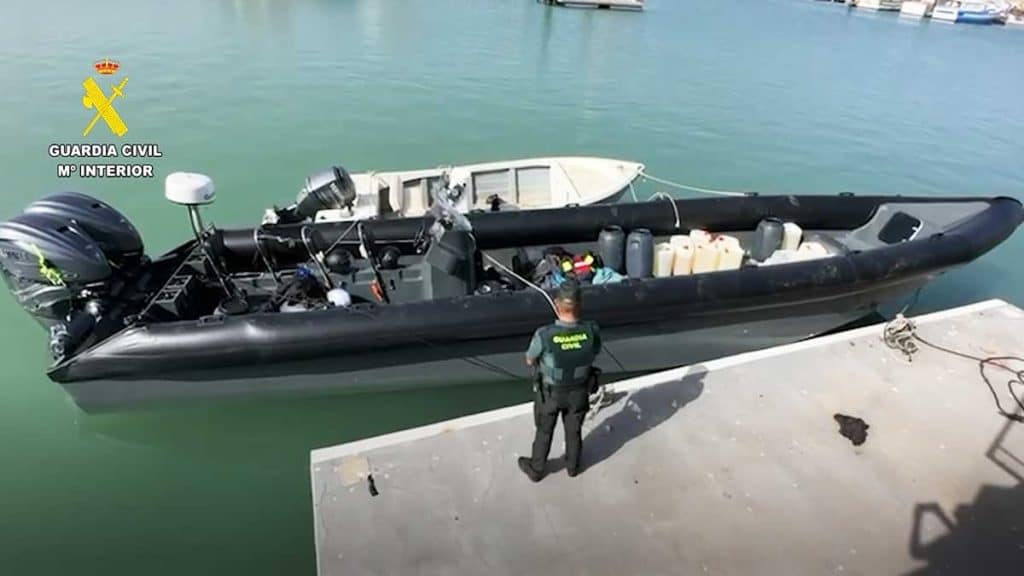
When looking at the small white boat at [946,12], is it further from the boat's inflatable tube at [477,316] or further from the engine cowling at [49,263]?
the engine cowling at [49,263]

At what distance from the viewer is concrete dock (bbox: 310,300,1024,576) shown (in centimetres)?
294

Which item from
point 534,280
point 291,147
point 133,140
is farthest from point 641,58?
point 534,280

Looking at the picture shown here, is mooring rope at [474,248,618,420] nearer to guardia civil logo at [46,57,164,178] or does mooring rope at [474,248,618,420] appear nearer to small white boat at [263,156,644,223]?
small white boat at [263,156,644,223]

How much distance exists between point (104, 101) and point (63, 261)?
10.5 meters

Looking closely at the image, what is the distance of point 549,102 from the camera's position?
14750 millimetres

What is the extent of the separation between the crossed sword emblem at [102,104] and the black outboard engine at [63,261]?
8.02 m

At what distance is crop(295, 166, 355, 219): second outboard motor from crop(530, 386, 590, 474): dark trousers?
11.7 ft

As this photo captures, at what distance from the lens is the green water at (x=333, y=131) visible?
12.9 ft

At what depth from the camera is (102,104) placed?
12078mm

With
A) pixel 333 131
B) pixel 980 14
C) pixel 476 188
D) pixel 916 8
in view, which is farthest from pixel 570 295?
pixel 980 14

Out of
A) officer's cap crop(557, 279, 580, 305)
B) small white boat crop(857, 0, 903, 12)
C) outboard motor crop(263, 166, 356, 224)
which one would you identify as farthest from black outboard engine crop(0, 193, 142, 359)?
small white boat crop(857, 0, 903, 12)

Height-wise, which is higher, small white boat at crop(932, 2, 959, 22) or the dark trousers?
small white boat at crop(932, 2, 959, 22)

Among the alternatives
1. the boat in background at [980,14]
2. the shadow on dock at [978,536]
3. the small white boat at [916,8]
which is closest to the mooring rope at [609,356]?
the shadow on dock at [978,536]

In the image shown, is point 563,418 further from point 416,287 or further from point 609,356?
point 416,287
